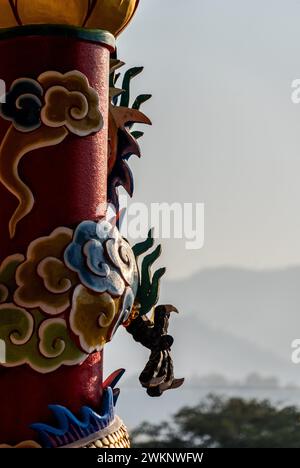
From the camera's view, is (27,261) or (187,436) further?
(187,436)

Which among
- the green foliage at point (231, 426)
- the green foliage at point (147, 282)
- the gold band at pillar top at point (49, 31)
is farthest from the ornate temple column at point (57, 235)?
the green foliage at point (231, 426)

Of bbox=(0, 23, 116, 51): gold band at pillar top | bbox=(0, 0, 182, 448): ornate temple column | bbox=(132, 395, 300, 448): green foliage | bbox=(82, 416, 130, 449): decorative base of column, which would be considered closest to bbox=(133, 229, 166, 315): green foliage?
bbox=(0, 0, 182, 448): ornate temple column

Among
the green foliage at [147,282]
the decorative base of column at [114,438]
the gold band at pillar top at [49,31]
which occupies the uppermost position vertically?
the gold band at pillar top at [49,31]

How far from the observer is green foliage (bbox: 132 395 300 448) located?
25.9 metres

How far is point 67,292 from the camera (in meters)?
7.80

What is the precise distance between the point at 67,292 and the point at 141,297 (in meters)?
0.99

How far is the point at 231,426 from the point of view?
2789 cm

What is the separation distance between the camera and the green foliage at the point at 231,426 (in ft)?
85.1

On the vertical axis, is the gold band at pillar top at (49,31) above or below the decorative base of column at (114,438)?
above

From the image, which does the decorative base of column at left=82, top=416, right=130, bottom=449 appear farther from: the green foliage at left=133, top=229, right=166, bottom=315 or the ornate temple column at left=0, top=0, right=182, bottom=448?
the green foliage at left=133, top=229, right=166, bottom=315

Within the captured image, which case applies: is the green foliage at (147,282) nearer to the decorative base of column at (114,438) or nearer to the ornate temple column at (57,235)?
the ornate temple column at (57,235)

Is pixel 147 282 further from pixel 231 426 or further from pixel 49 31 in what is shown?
pixel 231 426

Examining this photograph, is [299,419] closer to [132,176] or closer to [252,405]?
[252,405]

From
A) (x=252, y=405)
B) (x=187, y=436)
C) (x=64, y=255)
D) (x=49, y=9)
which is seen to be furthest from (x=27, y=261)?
(x=252, y=405)
